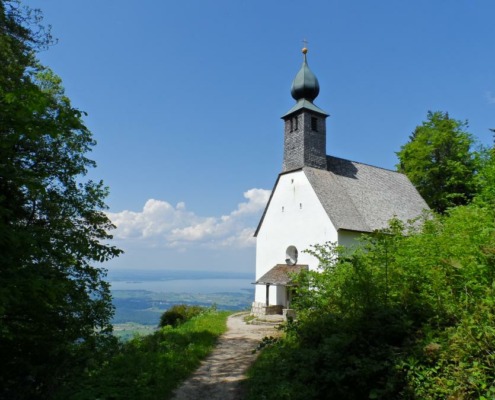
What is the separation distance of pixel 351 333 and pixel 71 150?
930 cm

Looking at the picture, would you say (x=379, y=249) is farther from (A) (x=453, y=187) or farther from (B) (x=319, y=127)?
(A) (x=453, y=187)

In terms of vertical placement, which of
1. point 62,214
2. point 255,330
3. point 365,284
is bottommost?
point 255,330

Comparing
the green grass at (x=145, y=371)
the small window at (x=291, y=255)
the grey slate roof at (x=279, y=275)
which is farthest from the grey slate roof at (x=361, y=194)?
the green grass at (x=145, y=371)

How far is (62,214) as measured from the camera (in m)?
10.8

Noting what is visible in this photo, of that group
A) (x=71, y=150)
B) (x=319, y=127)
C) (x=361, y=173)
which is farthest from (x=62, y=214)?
(x=361, y=173)

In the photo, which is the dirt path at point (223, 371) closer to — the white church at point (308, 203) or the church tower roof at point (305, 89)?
the white church at point (308, 203)

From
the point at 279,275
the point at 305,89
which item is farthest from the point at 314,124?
the point at 279,275

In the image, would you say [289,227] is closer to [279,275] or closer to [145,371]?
[279,275]

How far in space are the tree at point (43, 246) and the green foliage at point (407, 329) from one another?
3.98 meters

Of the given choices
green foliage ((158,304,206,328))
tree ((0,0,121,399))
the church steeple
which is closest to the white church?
the church steeple

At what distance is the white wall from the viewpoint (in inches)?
819

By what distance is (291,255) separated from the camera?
22531 mm

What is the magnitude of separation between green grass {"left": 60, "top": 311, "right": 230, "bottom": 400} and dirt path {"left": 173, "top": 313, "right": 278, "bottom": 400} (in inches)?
10.4

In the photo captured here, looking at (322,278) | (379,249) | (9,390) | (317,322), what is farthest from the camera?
(322,278)
